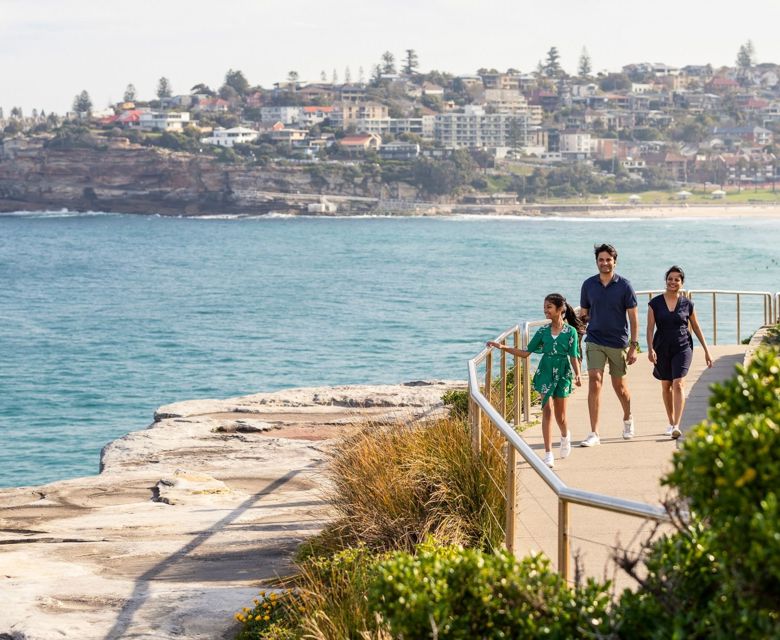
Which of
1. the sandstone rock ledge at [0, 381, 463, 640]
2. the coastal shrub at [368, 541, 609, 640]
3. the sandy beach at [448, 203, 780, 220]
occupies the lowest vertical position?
the sandy beach at [448, 203, 780, 220]

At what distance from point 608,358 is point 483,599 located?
20.5 feet

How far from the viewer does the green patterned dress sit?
9203 mm

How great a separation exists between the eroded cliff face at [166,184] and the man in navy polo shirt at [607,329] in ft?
493

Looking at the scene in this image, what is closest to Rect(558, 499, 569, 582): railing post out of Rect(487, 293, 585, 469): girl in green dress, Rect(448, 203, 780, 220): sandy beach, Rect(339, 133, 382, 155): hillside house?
Rect(487, 293, 585, 469): girl in green dress

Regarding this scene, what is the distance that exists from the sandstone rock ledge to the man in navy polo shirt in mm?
2048

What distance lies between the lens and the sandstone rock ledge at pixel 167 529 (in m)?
7.44

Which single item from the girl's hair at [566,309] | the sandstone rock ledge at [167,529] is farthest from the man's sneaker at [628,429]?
the sandstone rock ledge at [167,529]

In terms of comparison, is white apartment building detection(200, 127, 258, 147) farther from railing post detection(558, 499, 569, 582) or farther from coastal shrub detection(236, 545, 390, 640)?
railing post detection(558, 499, 569, 582)

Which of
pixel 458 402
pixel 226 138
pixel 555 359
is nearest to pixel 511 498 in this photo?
pixel 555 359

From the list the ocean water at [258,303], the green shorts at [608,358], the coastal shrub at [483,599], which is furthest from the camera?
the ocean water at [258,303]

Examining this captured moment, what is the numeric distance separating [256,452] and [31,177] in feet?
553

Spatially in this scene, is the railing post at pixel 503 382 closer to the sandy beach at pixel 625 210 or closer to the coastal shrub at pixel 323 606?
the coastal shrub at pixel 323 606

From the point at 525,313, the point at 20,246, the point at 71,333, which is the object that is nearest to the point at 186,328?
the point at 71,333

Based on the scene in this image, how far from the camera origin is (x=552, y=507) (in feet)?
21.2
